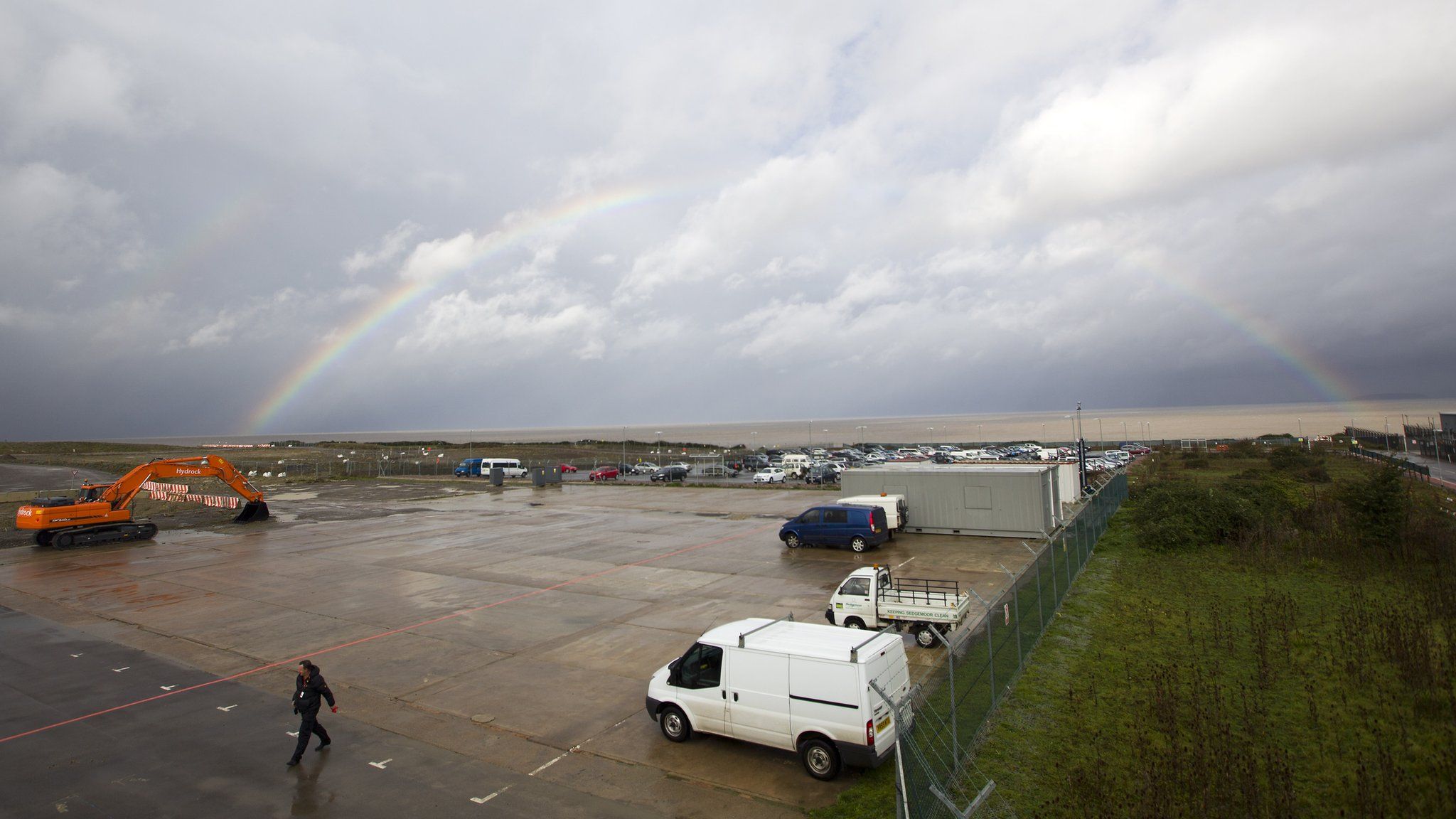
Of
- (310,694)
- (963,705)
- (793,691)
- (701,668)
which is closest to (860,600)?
(963,705)

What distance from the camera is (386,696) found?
12.3 metres

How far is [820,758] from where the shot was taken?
8.93 meters

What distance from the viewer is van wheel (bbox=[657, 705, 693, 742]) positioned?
10094 millimetres

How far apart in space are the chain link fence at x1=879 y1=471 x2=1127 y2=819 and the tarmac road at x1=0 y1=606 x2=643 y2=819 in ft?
11.1

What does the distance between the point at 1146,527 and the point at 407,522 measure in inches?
1316

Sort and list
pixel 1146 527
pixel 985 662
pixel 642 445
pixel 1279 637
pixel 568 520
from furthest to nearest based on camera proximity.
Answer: pixel 642 445 < pixel 568 520 < pixel 1146 527 < pixel 1279 637 < pixel 985 662

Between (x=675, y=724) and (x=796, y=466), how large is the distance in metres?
57.3

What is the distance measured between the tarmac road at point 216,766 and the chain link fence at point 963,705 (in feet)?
11.1

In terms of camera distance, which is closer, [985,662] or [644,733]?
[644,733]

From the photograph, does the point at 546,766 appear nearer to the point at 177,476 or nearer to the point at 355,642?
the point at 355,642

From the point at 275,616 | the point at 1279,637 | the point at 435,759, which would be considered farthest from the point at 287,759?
the point at 1279,637

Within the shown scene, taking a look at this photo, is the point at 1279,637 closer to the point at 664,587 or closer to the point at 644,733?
the point at 644,733

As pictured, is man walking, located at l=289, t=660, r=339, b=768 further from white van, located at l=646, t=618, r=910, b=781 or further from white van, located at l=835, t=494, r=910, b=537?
white van, located at l=835, t=494, r=910, b=537

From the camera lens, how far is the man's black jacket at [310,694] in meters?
9.69
